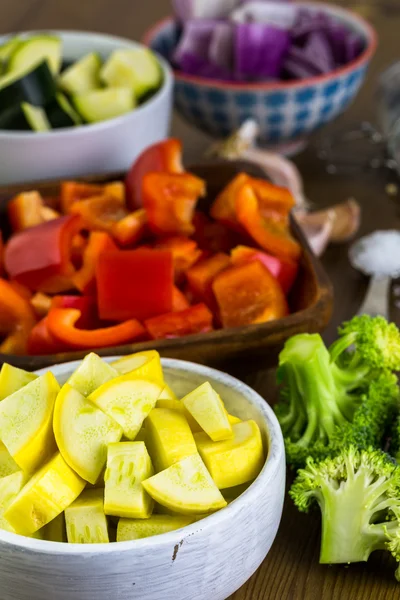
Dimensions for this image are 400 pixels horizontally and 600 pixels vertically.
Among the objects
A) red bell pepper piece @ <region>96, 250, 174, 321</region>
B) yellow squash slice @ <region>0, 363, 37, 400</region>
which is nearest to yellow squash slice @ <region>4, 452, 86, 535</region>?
yellow squash slice @ <region>0, 363, 37, 400</region>

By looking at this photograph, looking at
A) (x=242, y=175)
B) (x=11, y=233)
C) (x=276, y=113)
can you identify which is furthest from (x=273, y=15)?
(x=11, y=233)

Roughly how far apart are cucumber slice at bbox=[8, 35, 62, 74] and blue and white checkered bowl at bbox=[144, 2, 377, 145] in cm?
26

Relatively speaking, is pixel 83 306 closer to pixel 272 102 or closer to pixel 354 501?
pixel 354 501

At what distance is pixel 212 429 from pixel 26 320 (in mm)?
435

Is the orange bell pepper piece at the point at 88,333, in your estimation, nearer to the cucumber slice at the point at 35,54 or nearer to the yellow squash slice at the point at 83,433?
the yellow squash slice at the point at 83,433

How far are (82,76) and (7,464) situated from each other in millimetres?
970

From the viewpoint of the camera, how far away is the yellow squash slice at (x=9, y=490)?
0.76 meters

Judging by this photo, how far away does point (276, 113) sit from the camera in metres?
Answer: 1.66

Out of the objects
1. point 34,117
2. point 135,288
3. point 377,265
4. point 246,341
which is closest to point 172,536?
point 246,341

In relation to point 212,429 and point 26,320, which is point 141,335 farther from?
point 212,429

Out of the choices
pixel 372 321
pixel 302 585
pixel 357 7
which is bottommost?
pixel 357 7

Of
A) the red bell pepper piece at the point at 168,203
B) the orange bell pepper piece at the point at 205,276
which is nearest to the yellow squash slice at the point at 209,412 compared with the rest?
the orange bell pepper piece at the point at 205,276

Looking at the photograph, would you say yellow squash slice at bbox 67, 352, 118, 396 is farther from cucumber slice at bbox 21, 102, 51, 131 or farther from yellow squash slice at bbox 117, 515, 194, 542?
cucumber slice at bbox 21, 102, 51, 131

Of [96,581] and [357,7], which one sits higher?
[96,581]
